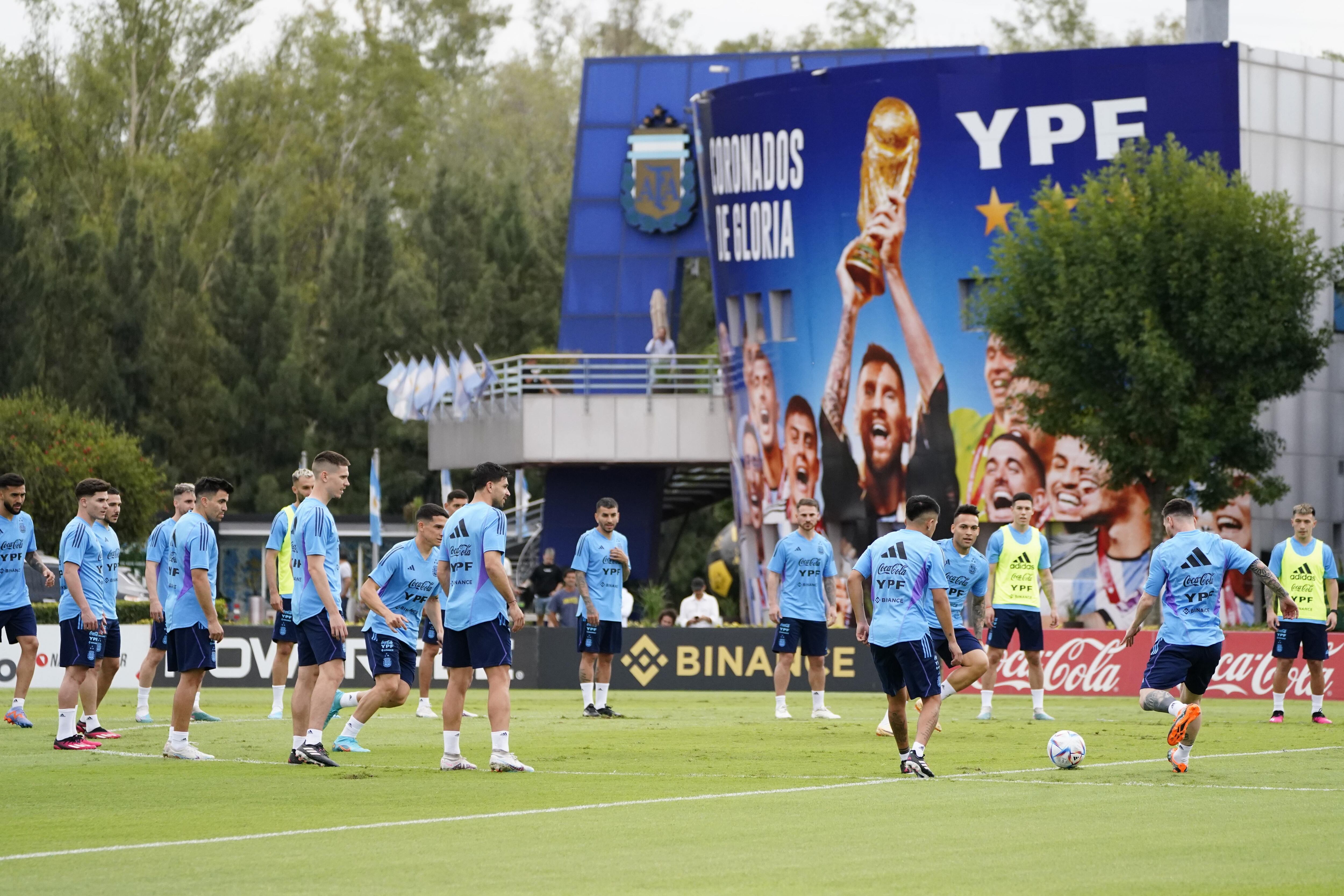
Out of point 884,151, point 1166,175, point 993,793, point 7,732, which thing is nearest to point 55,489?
point 884,151

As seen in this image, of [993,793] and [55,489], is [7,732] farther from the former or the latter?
[55,489]

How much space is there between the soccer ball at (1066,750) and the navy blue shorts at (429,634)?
8.77 m

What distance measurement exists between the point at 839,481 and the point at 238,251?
2980 centimetres

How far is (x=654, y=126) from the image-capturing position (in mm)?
56844

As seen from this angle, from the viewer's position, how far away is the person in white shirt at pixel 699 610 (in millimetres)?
34750

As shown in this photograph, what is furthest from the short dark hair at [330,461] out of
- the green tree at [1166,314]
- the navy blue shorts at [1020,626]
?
the green tree at [1166,314]

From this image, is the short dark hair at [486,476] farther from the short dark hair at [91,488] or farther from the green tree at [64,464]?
the green tree at [64,464]

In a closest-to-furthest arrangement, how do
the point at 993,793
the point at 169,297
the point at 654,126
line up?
the point at 993,793 < the point at 654,126 < the point at 169,297

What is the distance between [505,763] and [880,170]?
1207 inches

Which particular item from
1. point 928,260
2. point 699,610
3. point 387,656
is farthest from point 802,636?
point 928,260

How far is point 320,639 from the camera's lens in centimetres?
1530

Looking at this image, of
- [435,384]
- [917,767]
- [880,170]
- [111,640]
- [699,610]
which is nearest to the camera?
[917,767]

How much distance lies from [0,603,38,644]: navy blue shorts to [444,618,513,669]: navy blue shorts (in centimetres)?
620

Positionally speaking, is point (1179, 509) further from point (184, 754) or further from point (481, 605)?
point (184, 754)
